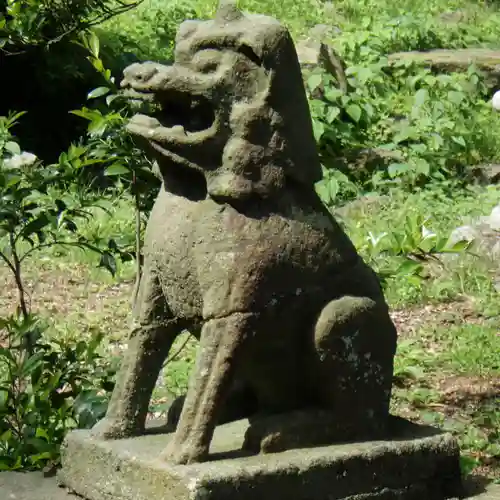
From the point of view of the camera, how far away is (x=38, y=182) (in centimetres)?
454

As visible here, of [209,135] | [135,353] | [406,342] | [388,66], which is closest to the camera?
[209,135]

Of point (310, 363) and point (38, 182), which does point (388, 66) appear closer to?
point (38, 182)

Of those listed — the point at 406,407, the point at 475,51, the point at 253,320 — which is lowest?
the point at 406,407

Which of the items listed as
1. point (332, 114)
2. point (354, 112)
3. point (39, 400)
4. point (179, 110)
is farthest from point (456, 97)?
point (179, 110)

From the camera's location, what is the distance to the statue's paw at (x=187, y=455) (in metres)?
3.33

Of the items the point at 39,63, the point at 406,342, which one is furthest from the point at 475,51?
the point at 406,342

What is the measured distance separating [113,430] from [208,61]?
118 centimetres

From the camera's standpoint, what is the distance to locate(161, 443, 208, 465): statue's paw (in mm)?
3326

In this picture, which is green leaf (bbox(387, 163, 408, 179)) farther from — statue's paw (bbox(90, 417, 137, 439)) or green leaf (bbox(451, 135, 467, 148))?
statue's paw (bbox(90, 417, 137, 439))

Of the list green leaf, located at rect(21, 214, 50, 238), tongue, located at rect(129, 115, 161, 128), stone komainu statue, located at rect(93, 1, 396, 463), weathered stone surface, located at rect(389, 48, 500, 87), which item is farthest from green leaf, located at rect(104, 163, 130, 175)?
weathered stone surface, located at rect(389, 48, 500, 87)

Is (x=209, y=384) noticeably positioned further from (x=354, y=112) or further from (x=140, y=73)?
(x=354, y=112)

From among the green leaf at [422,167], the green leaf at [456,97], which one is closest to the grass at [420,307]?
the green leaf at [422,167]

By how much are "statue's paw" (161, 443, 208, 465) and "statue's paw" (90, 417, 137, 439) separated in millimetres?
328

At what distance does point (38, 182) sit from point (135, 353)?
1.17 metres
